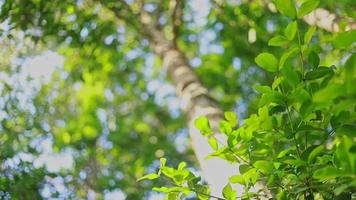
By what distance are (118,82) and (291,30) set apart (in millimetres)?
5947

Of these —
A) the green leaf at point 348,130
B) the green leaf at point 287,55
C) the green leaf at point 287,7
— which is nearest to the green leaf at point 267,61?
the green leaf at point 287,55

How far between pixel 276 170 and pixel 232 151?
0.57 feet

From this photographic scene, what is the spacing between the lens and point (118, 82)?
23.1 ft

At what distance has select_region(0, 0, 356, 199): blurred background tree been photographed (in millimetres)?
2945

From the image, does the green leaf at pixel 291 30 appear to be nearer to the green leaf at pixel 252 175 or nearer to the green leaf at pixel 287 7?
the green leaf at pixel 287 7

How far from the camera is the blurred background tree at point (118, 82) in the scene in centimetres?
295

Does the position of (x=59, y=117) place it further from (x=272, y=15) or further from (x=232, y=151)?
(x=232, y=151)

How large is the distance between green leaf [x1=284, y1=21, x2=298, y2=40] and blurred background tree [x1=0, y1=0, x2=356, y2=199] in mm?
130

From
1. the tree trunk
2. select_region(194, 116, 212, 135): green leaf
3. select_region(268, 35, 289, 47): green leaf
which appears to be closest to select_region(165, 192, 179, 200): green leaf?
select_region(194, 116, 212, 135): green leaf

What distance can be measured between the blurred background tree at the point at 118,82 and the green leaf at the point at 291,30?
13 cm

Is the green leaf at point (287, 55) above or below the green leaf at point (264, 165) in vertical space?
above

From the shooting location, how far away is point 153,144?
20.4 ft

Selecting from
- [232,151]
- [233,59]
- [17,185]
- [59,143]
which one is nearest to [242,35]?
[233,59]

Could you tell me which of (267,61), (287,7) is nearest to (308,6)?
(287,7)
